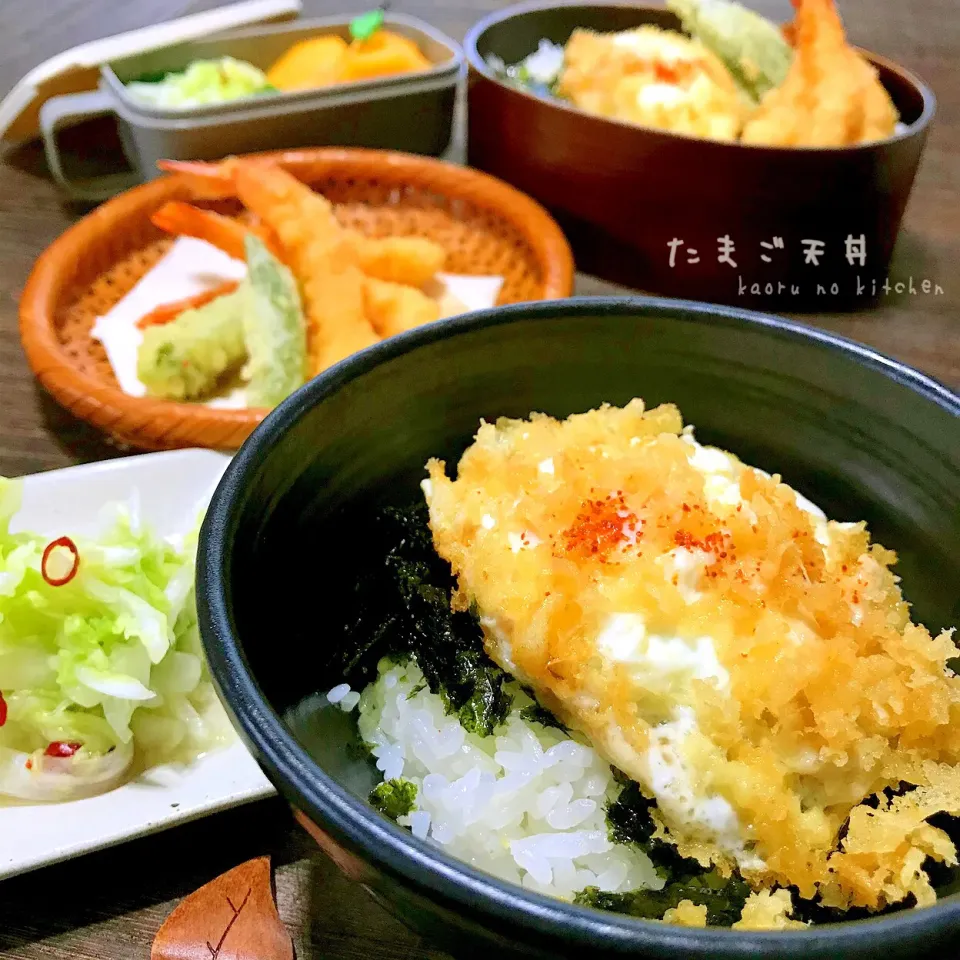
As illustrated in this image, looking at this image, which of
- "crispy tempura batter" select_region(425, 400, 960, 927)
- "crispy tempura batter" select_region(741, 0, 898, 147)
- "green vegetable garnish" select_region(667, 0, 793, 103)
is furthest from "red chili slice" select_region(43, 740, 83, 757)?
"green vegetable garnish" select_region(667, 0, 793, 103)

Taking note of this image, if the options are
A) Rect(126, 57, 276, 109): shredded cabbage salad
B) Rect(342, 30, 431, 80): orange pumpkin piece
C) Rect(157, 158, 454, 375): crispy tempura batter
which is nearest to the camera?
Rect(157, 158, 454, 375): crispy tempura batter

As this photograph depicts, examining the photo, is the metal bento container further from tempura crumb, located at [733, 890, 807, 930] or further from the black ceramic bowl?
tempura crumb, located at [733, 890, 807, 930]

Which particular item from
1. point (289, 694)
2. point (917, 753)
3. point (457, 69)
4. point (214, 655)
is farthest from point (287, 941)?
point (457, 69)

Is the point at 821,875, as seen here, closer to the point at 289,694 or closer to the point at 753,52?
the point at 289,694

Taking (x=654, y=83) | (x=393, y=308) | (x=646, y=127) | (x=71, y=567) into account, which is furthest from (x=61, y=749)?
(x=654, y=83)

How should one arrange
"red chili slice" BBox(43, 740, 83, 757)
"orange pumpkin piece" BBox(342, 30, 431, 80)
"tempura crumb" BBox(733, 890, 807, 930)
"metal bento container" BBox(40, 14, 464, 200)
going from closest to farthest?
"tempura crumb" BBox(733, 890, 807, 930)
"red chili slice" BBox(43, 740, 83, 757)
"metal bento container" BBox(40, 14, 464, 200)
"orange pumpkin piece" BBox(342, 30, 431, 80)

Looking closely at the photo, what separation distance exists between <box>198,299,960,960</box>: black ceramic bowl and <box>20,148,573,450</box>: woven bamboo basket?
54cm

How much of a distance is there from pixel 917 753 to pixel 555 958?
0.42 metres

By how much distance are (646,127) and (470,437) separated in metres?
1.09

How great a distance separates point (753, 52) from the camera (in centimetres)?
225

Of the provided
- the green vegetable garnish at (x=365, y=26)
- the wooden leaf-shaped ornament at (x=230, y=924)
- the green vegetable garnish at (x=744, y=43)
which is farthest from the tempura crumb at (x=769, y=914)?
the green vegetable garnish at (x=365, y=26)

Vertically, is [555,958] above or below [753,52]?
below

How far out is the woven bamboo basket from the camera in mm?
1473

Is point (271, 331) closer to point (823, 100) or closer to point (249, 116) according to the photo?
point (249, 116)
